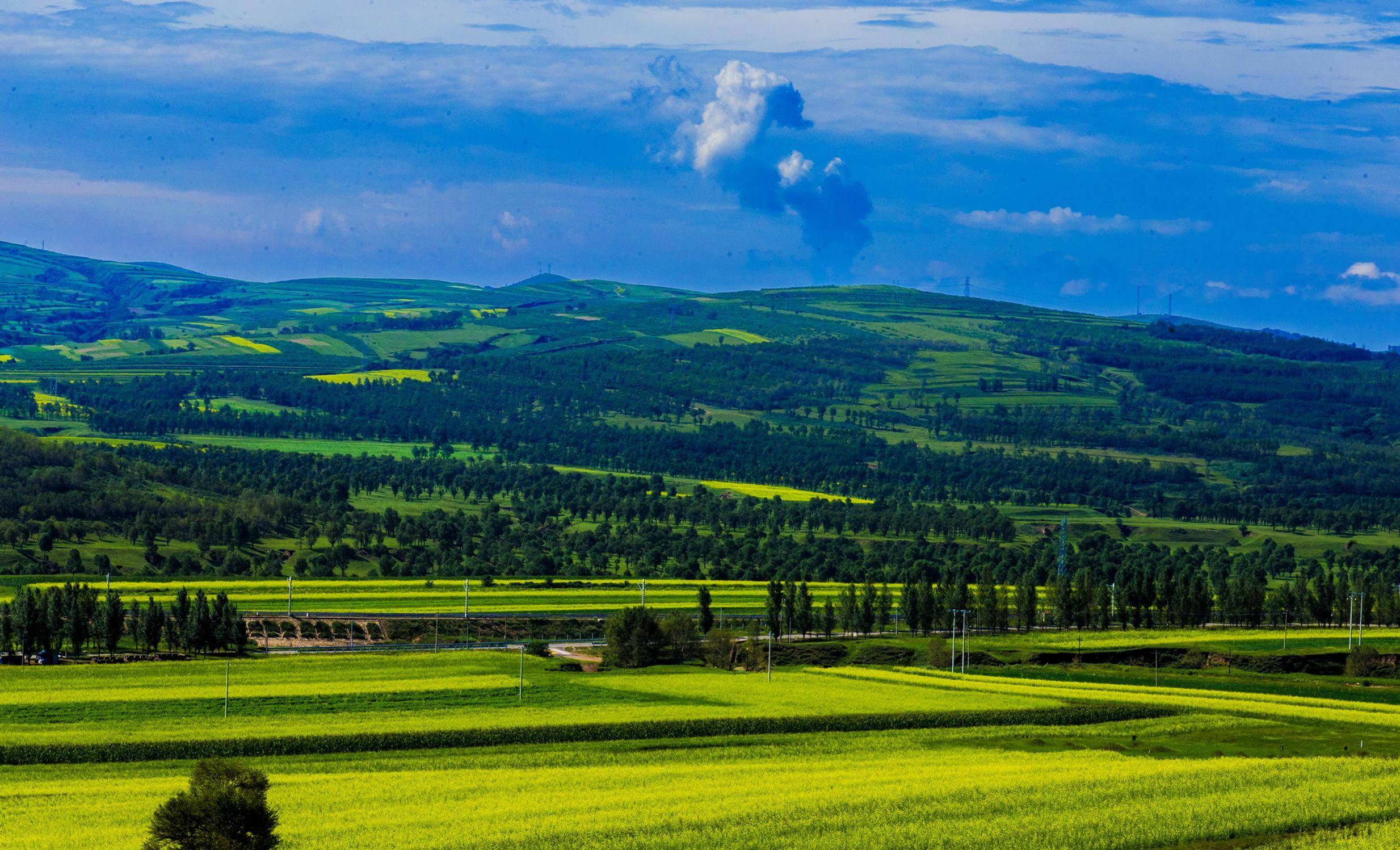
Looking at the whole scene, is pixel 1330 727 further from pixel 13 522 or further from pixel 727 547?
pixel 13 522

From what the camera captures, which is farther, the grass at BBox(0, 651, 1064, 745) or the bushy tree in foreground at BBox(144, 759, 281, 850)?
the grass at BBox(0, 651, 1064, 745)

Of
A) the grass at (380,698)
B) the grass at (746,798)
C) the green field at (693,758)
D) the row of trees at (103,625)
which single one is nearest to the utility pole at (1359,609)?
the green field at (693,758)

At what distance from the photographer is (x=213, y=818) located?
4772cm

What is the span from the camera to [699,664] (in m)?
118

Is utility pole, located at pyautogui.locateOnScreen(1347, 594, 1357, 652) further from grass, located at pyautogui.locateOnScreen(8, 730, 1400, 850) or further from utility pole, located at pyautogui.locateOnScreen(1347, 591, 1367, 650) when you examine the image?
grass, located at pyautogui.locateOnScreen(8, 730, 1400, 850)

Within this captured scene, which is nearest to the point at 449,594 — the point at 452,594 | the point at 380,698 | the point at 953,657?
the point at 452,594

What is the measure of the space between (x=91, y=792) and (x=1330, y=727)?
63.4m

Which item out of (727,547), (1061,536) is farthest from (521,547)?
(1061,536)

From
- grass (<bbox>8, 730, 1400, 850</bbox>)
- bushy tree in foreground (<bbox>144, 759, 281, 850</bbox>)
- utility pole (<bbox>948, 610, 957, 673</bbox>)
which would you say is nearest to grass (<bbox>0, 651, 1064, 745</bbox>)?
grass (<bbox>8, 730, 1400, 850</bbox>)

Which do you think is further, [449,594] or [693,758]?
[449,594]

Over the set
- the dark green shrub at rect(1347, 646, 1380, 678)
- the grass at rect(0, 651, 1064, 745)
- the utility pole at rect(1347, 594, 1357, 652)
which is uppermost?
the utility pole at rect(1347, 594, 1357, 652)

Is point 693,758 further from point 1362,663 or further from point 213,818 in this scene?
point 1362,663

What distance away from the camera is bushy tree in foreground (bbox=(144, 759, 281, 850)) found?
47.6 m

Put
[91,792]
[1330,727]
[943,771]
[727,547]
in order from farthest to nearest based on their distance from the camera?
[727,547] → [1330,727] → [943,771] → [91,792]
